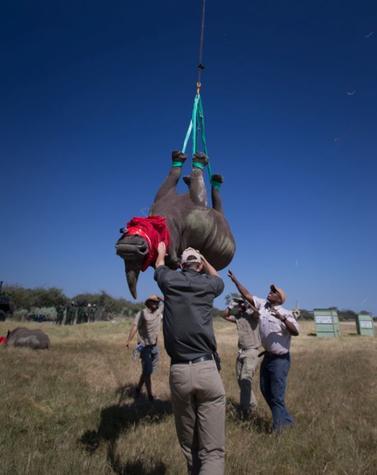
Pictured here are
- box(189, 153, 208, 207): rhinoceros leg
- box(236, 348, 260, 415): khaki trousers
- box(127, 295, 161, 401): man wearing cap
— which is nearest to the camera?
box(189, 153, 208, 207): rhinoceros leg

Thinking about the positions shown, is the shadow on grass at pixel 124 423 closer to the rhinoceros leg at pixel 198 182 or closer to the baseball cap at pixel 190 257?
the baseball cap at pixel 190 257

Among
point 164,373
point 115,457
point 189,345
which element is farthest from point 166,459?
point 164,373

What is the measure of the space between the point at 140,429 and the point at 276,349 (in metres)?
2.34

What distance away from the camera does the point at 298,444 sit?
484cm

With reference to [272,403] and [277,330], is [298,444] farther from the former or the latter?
[277,330]

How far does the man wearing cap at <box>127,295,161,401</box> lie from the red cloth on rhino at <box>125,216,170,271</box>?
499cm

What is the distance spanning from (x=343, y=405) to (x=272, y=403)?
2.17 metres

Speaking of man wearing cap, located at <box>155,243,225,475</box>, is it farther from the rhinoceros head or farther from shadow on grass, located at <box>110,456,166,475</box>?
shadow on grass, located at <box>110,456,166,475</box>

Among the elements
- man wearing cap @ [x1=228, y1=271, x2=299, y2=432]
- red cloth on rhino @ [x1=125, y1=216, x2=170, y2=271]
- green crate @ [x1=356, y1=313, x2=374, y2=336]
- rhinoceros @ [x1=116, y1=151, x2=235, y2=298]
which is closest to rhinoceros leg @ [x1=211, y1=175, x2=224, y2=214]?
rhinoceros @ [x1=116, y1=151, x2=235, y2=298]

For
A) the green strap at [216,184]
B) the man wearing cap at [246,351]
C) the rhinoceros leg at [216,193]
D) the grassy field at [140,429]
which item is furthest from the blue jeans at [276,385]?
the green strap at [216,184]

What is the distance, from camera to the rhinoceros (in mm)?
3968

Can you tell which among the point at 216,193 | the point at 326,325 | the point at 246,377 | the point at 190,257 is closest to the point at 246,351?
the point at 246,377

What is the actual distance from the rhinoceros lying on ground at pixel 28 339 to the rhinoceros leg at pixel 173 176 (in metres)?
11.3

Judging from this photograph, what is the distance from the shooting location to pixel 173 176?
16.2 feet
